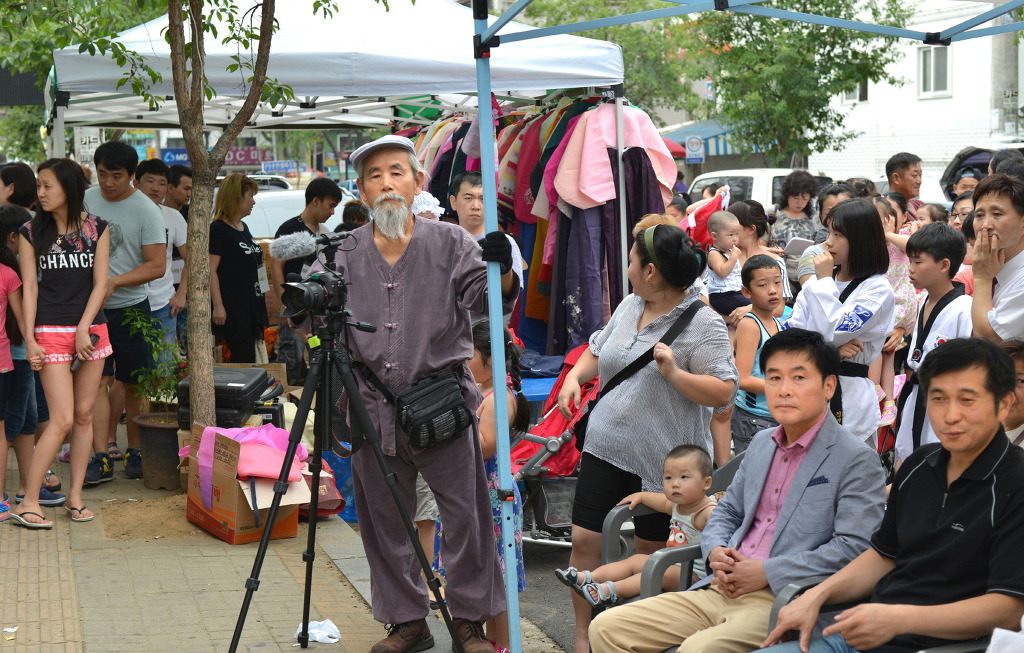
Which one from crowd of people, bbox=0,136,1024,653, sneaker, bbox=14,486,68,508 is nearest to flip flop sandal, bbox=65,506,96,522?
crowd of people, bbox=0,136,1024,653

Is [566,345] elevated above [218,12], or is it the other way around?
[218,12]

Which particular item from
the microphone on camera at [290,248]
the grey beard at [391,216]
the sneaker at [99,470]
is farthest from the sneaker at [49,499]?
the grey beard at [391,216]

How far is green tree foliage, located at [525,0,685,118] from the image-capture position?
30.4 meters

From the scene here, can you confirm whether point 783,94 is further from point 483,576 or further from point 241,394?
point 483,576

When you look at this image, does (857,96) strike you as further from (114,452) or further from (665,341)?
(665,341)

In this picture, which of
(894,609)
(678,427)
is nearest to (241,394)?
(678,427)

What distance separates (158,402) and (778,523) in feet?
16.2

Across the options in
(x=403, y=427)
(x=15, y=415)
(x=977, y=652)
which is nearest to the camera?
(x=977, y=652)

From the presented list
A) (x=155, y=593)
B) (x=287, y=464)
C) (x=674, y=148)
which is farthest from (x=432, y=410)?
(x=674, y=148)

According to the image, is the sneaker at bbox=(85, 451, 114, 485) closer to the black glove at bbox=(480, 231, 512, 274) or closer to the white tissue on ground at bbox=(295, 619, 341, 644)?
the white tissue on ground at bbox=(295, 619, 341, 644)

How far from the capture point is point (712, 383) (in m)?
4.03

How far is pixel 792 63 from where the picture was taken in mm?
21844

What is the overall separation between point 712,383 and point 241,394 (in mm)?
3538

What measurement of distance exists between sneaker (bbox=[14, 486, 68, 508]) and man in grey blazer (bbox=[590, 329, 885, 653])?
415 centimetres
